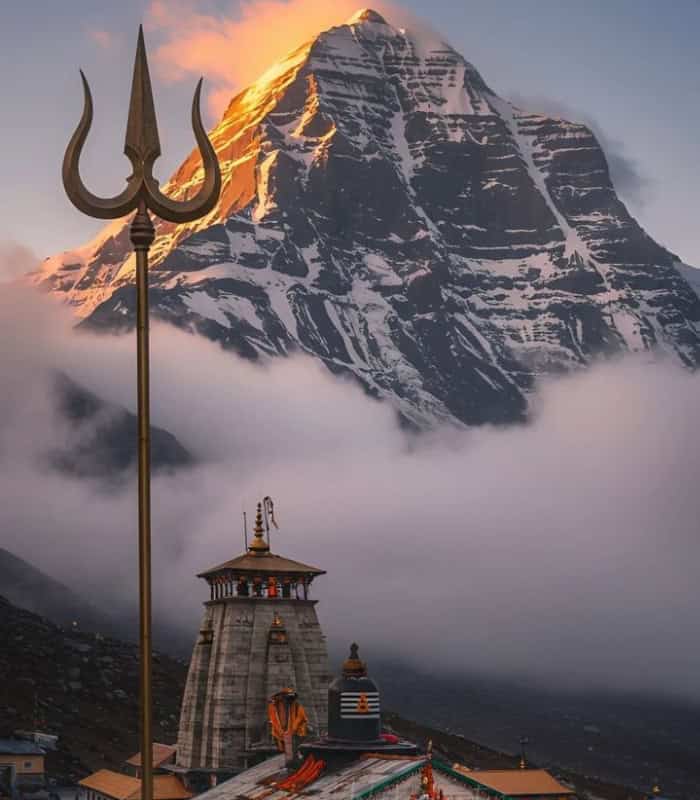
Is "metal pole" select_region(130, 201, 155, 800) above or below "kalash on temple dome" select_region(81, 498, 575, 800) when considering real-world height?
below

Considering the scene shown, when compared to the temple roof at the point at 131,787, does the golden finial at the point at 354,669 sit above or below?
above

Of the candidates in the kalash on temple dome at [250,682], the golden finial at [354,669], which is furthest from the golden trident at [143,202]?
the kalash on temple dome at [250,682]

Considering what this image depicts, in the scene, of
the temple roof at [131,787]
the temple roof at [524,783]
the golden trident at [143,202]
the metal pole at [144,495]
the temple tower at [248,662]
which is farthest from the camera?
the temple roof at [524,783]

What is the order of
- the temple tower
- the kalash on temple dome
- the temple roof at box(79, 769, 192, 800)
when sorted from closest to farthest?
1. the kalash on temple dome
2. the temple roof at box(79, 769, 192, 800)
3. the temple tower

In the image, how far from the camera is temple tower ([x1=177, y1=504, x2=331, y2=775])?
318 ft

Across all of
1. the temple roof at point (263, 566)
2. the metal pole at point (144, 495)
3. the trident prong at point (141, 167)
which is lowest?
the metal pole at point (144, 495)

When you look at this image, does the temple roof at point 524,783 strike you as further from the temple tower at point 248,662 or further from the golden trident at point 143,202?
the golden trident at point 143,202

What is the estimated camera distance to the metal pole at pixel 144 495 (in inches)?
808

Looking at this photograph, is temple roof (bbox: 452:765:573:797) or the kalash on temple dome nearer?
the kalash on temple dome

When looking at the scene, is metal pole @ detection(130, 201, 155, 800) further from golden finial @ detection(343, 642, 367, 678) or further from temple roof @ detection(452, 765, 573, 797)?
temple roof @ detection(452, 765, 573, 797)

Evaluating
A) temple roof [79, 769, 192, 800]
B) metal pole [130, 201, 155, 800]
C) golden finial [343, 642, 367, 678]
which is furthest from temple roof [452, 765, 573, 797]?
metal pole [130, 201, 155, 800]

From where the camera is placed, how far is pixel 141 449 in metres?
21.5

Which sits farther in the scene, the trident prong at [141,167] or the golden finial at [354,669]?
the golden finial at [354,669]

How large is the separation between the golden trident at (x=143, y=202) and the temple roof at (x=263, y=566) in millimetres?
80241
